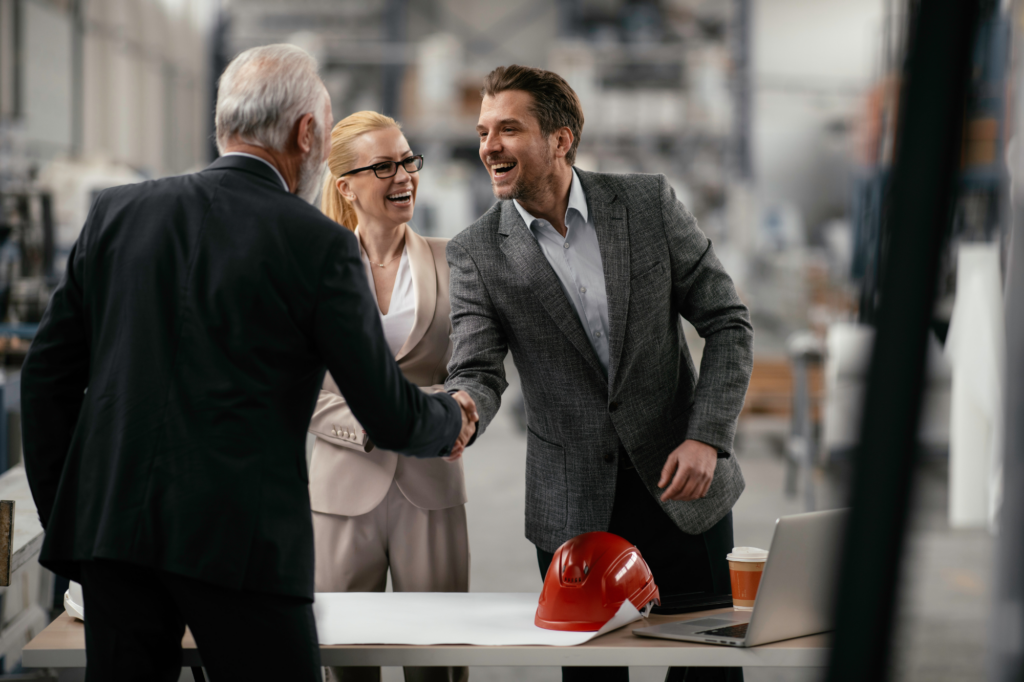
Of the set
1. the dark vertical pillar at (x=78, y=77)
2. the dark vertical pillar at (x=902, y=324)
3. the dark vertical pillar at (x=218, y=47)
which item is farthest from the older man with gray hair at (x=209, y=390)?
the dark vertical pillar at (x=218, y=47)

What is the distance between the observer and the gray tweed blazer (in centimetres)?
181

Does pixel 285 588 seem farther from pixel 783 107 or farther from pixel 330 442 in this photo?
pixel 783 107

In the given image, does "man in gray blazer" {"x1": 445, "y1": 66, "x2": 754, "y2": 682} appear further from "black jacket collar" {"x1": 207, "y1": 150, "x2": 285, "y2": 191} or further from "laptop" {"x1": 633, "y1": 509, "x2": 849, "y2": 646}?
"black jacket collar" {"x1": 207, "y1": 150, "x2": 285, "y2": 191}

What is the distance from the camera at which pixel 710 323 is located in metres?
1.85

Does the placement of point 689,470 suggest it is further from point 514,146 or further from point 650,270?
point 514,146

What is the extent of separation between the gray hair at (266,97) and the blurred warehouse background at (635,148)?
931mm

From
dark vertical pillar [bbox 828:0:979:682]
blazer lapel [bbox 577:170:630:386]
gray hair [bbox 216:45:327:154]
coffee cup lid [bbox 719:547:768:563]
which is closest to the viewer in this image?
dark vertical pillar [bbox 828:0:979:682]

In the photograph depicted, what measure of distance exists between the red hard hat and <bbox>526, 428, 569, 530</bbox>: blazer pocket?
0.91 ft

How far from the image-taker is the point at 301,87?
1.31 meters

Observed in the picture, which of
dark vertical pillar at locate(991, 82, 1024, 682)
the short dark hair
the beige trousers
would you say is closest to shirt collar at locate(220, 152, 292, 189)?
the short dark hair

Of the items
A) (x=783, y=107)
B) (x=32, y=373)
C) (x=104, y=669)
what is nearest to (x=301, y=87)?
(x=32, y=373)

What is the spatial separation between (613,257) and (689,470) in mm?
456

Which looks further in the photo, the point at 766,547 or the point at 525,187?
the point at 766,547

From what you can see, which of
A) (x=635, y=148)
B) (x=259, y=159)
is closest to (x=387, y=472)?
(x=259, y=159)
